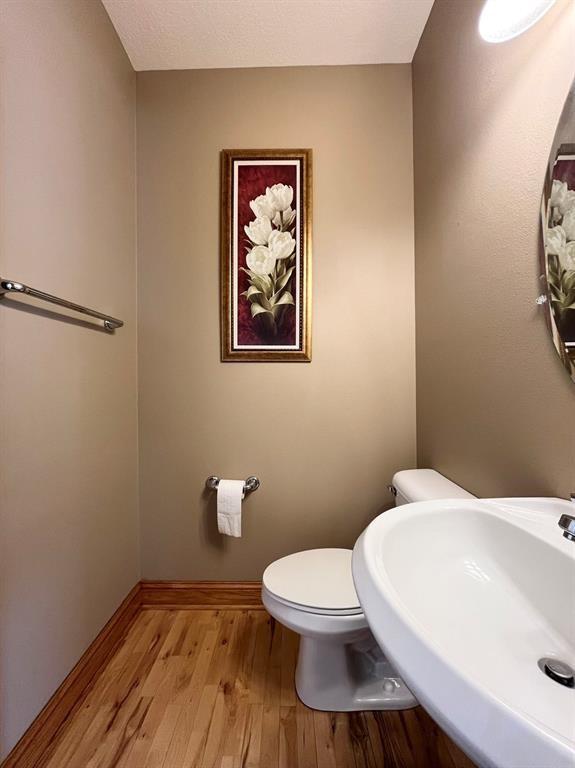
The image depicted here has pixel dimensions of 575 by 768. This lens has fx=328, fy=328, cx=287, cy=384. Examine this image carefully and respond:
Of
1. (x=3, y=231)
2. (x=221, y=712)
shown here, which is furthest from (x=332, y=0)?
(x=221, y=712)

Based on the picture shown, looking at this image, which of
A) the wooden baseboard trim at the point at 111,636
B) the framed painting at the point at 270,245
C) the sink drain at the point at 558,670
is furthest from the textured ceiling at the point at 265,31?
the wooden baseboard trim at the point at 111,636

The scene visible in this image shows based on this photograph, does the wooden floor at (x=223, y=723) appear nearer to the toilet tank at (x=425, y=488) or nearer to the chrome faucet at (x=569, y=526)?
the toilet tank at (x=425, y=488)

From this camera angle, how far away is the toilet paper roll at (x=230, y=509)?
1.44 metres

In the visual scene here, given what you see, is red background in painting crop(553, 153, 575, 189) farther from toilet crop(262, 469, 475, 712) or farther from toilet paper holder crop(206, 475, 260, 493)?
toilet paper holder crop(206, 475, 260, 493)

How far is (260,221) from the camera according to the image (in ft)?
4.94

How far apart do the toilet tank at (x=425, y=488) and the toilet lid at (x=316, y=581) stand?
34cm

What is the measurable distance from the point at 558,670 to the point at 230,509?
1.17 metres

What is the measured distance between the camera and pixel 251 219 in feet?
4.95

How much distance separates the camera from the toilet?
1003 millimetres

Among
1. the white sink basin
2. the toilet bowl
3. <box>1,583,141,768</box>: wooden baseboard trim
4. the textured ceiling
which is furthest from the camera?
the textured ceiling

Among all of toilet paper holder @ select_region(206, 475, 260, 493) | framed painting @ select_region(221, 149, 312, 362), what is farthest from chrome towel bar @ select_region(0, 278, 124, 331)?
toilet paper holder @ select_region(206, 475, 260, 493)

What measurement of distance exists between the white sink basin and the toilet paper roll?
0.91 metres

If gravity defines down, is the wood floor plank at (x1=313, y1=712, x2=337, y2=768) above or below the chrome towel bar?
below

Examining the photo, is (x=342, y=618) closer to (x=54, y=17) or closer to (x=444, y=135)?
(x=444, y=135)
